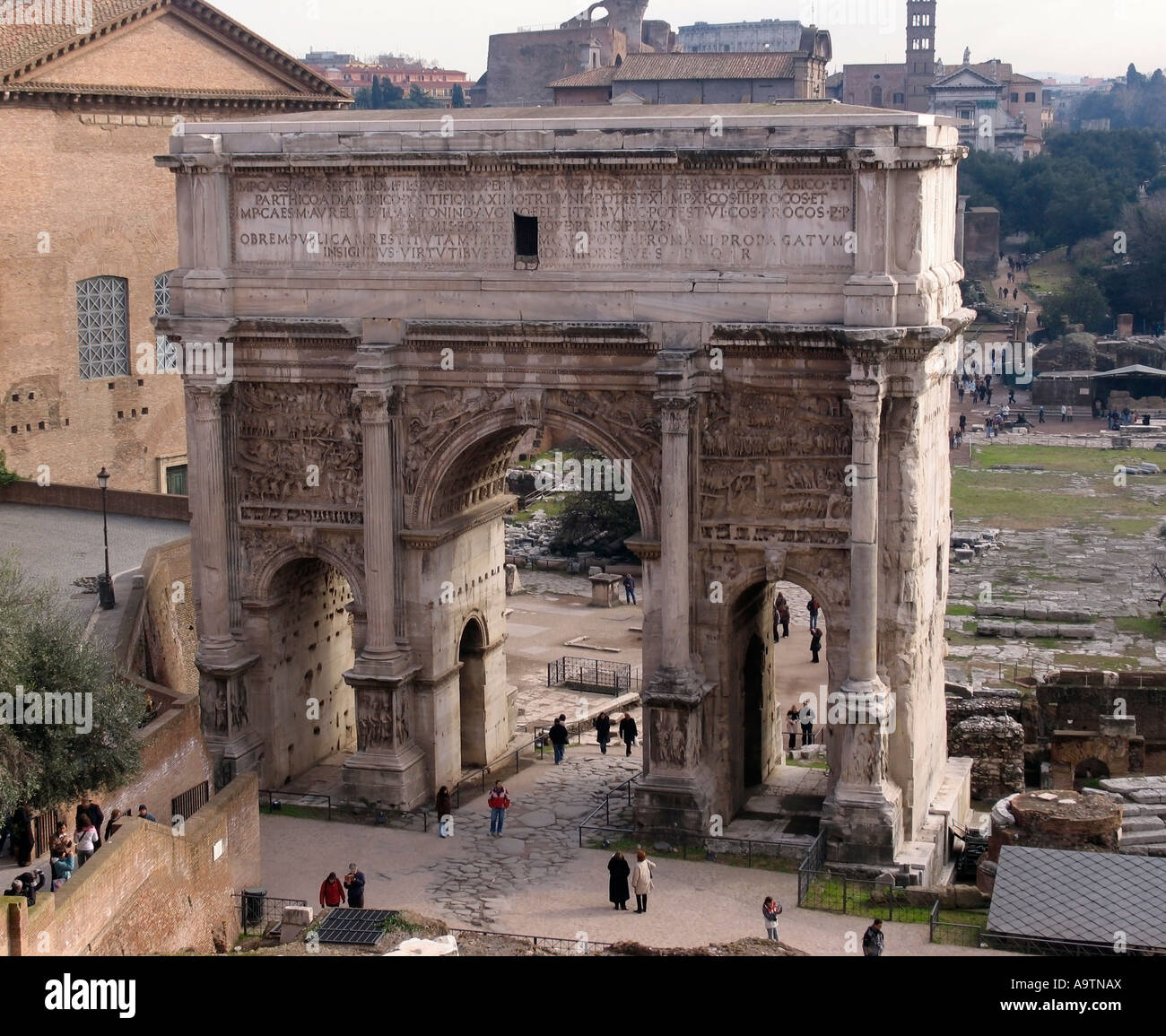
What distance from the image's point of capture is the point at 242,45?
174 feet

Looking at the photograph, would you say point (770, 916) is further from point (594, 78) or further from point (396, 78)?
point (396, 78)

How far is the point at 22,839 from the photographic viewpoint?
76.6 feet

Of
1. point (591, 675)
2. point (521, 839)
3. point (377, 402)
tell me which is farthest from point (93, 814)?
point (591, 675)

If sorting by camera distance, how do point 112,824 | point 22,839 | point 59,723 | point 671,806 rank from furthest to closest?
point 671,806, point 59,723, point 112,824, point 22,839

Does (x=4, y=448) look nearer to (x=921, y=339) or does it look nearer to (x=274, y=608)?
(x=274, y=608)

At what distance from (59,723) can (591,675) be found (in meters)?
16.9

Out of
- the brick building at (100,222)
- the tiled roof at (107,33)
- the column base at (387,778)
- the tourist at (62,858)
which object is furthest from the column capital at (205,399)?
the tiled roof at (107,33)

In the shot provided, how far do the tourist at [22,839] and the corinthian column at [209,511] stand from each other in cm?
684

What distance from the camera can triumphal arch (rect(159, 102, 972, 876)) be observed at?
89.4 feet

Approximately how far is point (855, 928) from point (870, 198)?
31.9 feet

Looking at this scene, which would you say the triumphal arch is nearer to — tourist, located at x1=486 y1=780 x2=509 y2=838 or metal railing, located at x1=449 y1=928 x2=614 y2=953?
tourist, located at x1=486 y1=780 x2=509 y2=838

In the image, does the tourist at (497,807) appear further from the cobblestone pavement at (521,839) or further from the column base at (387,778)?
the column base at (387,778)

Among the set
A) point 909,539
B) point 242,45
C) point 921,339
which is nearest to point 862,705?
point 909,539

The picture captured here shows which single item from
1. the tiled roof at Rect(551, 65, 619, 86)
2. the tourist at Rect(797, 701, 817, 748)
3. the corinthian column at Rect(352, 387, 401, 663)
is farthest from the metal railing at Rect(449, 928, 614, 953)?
the tiled roof at Rect(551, 65, 619, 86)
